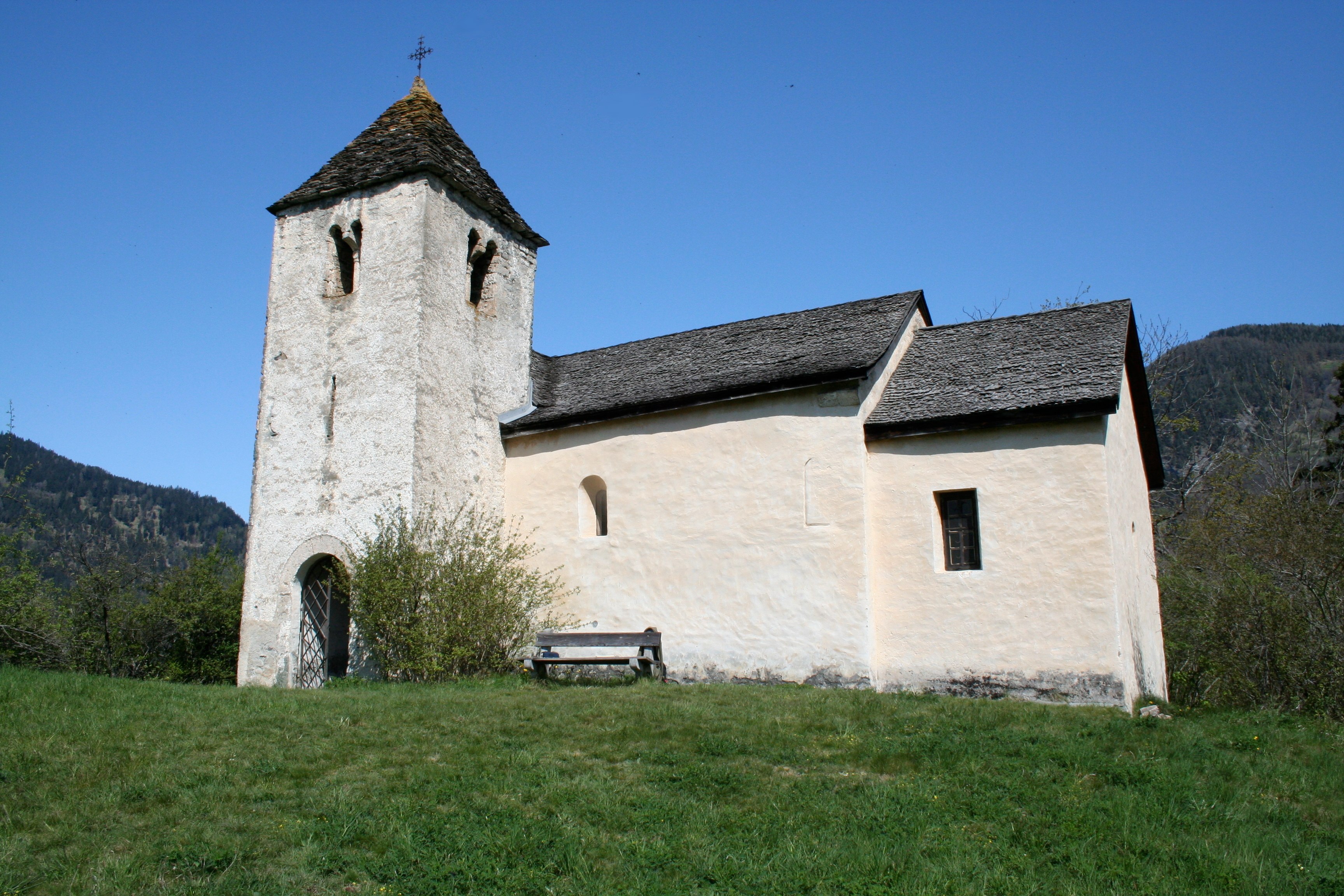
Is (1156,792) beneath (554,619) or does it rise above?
beneath

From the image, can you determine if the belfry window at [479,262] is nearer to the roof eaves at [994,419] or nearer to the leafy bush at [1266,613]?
the roof eaves at [994,419]

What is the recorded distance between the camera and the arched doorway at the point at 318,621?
15562 millimetres

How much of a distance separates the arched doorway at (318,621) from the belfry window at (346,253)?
4.90 metres

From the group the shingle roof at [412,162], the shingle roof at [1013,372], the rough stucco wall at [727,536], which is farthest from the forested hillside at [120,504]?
the shingle roof at [1013,372]

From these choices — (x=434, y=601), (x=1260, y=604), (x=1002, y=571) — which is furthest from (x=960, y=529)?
(x=434, y=601)

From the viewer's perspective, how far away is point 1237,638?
13992 mm

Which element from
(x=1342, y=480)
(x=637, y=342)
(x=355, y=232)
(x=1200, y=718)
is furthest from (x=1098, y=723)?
(x=1342, y=480)

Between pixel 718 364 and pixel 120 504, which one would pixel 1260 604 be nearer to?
pixel 718 364

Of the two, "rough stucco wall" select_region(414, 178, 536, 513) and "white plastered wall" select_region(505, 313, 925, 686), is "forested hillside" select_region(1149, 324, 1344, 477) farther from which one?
"rough stucco wall" select_region(414, 178, 536, 513)

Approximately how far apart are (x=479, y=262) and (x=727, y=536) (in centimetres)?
746

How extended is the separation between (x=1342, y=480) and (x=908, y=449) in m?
15.6

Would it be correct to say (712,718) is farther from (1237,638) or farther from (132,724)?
(1237,638)

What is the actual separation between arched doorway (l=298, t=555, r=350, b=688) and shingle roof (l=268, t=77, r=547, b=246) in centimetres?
678

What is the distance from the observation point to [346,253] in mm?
→ 17062
